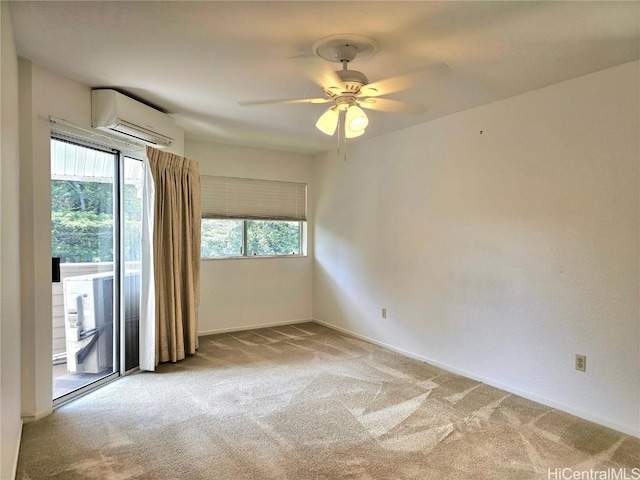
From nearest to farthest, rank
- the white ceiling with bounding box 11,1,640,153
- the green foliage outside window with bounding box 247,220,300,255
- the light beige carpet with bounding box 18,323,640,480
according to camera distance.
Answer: the white ceiling with bounding box 11,1,640,153
the light beige carpet with bounding box 18,323,640,480
the green foliage outside window with bounding box 247,220,300,255

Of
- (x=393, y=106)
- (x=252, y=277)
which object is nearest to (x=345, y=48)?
(x=393, y=106)

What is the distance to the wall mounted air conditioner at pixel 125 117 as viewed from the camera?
3012 mm

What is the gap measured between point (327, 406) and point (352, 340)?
6.02 feet

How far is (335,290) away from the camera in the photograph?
17.2 feet

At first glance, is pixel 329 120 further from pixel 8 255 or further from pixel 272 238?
pixel 272 238

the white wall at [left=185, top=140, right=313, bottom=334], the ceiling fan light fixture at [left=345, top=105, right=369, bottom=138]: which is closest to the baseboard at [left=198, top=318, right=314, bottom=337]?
the white wall at [left=185, top=140, right=313, bottom=334]

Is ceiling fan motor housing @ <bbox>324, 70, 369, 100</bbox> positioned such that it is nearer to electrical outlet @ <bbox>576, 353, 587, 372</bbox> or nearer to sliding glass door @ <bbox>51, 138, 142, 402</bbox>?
sliding glass door @ <bbox>51, 138, 142, 402</bbox>

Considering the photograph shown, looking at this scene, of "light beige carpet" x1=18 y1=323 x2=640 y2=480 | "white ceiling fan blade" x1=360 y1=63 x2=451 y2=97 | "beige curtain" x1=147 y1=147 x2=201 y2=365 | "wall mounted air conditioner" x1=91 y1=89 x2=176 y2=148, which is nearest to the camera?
"light beige carpet" x1=18 y1=323 x2=640 y2=480

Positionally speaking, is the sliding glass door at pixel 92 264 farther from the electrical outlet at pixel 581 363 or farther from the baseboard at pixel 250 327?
the electrical outlet at pixel 581 363

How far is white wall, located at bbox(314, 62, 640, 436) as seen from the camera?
2572 mm

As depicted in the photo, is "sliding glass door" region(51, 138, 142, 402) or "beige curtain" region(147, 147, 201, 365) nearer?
"sliding glass door" region(51, 138, 142, 402)

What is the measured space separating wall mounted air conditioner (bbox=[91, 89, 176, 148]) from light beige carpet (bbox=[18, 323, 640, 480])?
6.90ft

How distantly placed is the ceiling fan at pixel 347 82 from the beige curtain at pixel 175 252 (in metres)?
1.66

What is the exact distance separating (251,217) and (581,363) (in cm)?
387
